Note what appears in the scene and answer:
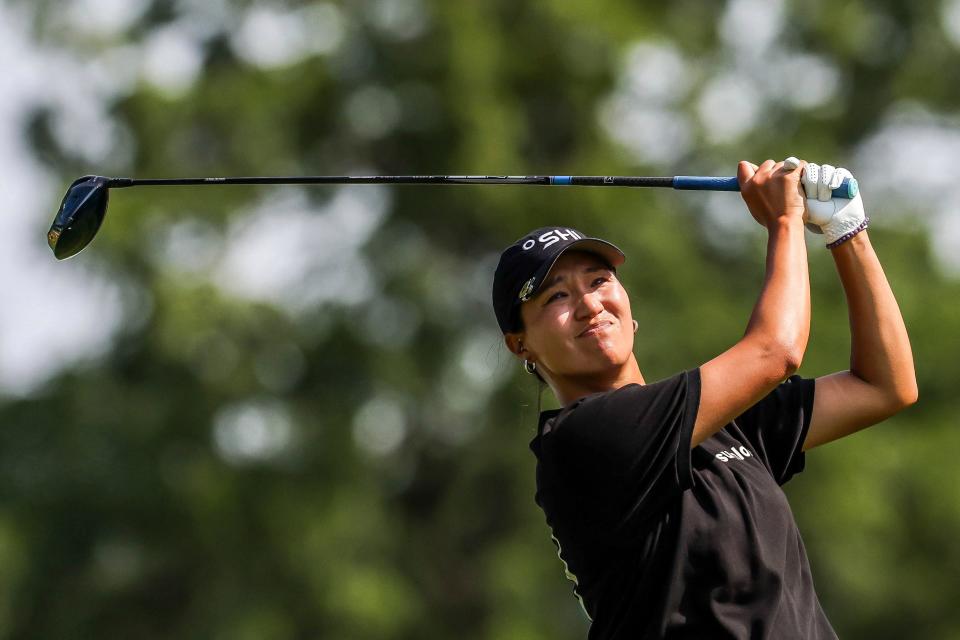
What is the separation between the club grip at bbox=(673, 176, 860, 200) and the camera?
4105 mm

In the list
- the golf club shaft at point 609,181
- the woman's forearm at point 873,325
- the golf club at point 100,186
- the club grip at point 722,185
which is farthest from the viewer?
the golf club at point 100,186

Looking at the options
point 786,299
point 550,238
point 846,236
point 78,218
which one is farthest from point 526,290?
point 78,218

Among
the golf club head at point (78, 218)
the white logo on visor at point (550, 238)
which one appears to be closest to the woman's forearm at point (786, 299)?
the white logo on visor at point (550, 238)

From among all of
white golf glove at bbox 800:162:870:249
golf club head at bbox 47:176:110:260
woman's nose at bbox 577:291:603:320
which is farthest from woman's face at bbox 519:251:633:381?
golf club head at bbox 47:176:110:260

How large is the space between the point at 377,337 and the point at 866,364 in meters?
12.6

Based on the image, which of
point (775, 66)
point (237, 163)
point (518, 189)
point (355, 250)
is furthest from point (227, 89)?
point (775, 66)

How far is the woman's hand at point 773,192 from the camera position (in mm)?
4039

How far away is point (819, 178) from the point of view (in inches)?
161

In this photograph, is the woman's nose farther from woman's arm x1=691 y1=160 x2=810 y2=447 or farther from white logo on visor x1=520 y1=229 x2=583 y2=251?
woman's arm x1=691 y1=160 x2=810 y2=447

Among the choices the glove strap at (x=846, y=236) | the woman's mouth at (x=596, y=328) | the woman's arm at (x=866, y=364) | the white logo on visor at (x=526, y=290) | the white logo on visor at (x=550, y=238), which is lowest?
the woman's arm at (x=866, y=364)

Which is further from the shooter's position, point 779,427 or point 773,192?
point 779,427

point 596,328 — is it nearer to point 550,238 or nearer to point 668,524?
point 550,238

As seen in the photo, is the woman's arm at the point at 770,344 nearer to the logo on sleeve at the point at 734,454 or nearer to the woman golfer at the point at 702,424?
the woman golfer at the point at 702,424

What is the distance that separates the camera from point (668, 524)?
3.86m
